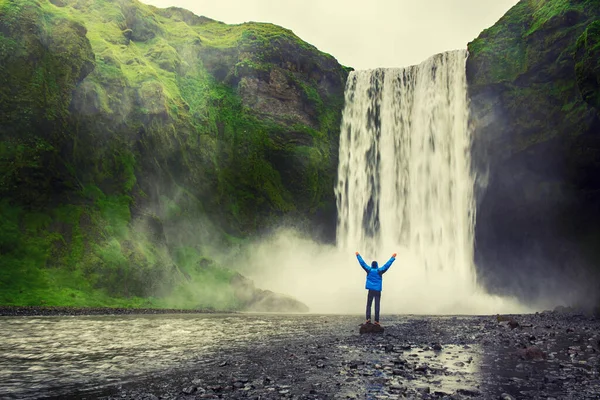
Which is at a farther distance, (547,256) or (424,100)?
(424,100)

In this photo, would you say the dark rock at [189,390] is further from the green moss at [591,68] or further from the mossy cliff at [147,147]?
the green moss at [591,68]

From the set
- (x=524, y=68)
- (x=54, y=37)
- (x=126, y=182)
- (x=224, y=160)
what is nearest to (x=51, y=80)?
(x=54, y=37)

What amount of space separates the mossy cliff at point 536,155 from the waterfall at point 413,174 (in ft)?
8.18

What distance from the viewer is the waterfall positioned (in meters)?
51.3

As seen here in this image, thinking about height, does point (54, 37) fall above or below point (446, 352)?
above

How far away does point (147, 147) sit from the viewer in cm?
4888

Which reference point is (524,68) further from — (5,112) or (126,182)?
(5,112)

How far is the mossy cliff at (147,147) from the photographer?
36.3m

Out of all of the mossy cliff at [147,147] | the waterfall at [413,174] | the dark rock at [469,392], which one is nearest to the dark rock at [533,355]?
the dark rock at [469,392]

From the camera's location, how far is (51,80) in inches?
1592

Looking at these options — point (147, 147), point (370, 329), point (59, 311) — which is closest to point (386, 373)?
point (370, 329)

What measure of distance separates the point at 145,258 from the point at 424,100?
3902 cm

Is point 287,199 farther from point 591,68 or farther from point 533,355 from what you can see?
point 533,355

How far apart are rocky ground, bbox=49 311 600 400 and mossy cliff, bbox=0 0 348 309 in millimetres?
25523
